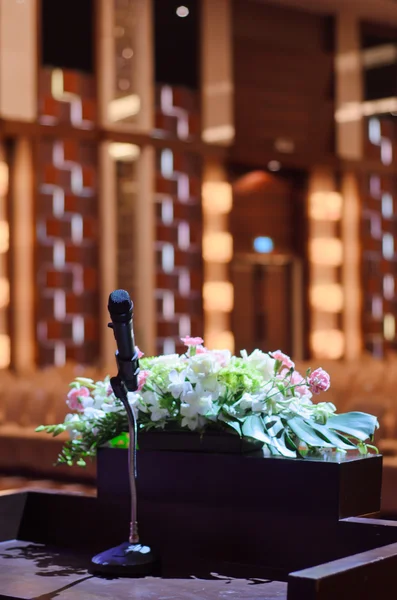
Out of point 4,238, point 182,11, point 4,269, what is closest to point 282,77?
point 182,11

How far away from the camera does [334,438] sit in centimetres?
234

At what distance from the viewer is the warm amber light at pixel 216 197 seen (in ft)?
49.4

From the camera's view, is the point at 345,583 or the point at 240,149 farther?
→ the point at 240,149

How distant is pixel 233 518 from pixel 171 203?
12.4 metres

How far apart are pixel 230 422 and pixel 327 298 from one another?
14277 millimetres

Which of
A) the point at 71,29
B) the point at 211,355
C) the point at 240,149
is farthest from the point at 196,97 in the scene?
the point at 211,355

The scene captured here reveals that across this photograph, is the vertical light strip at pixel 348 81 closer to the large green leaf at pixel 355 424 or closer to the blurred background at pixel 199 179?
the blurred background at pixel 199 179

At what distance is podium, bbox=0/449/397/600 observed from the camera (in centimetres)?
211

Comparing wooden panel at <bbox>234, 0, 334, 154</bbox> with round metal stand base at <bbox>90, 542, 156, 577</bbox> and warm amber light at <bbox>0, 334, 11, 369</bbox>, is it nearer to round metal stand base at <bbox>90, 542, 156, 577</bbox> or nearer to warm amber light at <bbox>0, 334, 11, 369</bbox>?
warm amber light at <bbox>0, 334, 11, 369</bbox>

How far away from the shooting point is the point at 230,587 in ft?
6.98

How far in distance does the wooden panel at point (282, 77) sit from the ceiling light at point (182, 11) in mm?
765

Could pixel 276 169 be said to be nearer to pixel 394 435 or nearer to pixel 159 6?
pixel 159 6

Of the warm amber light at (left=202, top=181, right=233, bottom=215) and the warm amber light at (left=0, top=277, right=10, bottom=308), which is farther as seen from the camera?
the warm amber light at (left=202, top=181, right=233, bottom=215)

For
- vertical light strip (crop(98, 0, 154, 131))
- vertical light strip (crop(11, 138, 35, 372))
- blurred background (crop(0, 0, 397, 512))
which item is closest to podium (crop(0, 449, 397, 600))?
blurred background (crop(0, 0, 397, 512))
